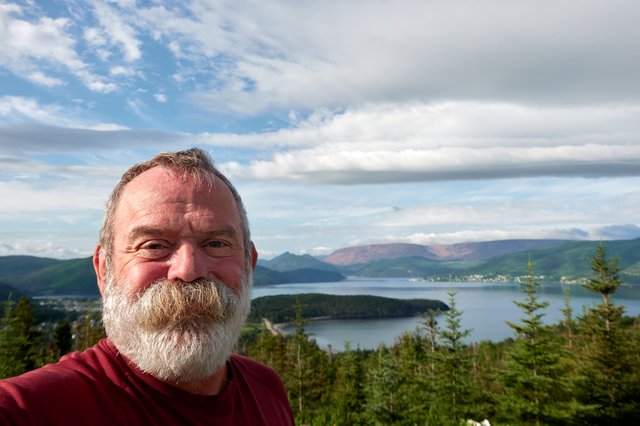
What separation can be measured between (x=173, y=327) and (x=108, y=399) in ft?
1.10

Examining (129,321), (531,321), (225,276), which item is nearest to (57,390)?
(129,321)

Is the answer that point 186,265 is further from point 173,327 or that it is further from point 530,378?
point 530,378

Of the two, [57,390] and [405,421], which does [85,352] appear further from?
[405,421]

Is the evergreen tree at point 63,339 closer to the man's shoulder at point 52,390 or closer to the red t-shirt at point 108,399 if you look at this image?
the red t-shirt at point 108,399

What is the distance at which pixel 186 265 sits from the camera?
64.9 inches

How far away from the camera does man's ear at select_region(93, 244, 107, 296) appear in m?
1.86

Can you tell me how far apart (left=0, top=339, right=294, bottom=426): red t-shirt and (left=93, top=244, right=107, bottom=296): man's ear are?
0.27m

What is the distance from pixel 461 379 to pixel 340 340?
3768 inches

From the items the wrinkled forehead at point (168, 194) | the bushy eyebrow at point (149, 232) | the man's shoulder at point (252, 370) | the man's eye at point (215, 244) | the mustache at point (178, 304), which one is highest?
the wrinkled forehead at point (168, 194)

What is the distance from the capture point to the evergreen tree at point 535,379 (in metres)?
15.6

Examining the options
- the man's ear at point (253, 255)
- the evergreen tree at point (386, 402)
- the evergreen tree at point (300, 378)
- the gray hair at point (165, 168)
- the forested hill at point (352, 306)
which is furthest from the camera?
the forested hill at point (352, 306)

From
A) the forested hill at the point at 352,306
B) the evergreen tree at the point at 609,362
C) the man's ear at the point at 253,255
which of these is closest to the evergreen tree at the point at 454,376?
the evergreen tree at the point at 609,362

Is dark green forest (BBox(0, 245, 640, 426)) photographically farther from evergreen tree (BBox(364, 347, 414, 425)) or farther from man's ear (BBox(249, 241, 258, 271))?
man's ear (BBox(249, 241, 258, 271))

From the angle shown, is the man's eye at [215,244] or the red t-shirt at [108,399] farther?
the man's eye at [215,244]
